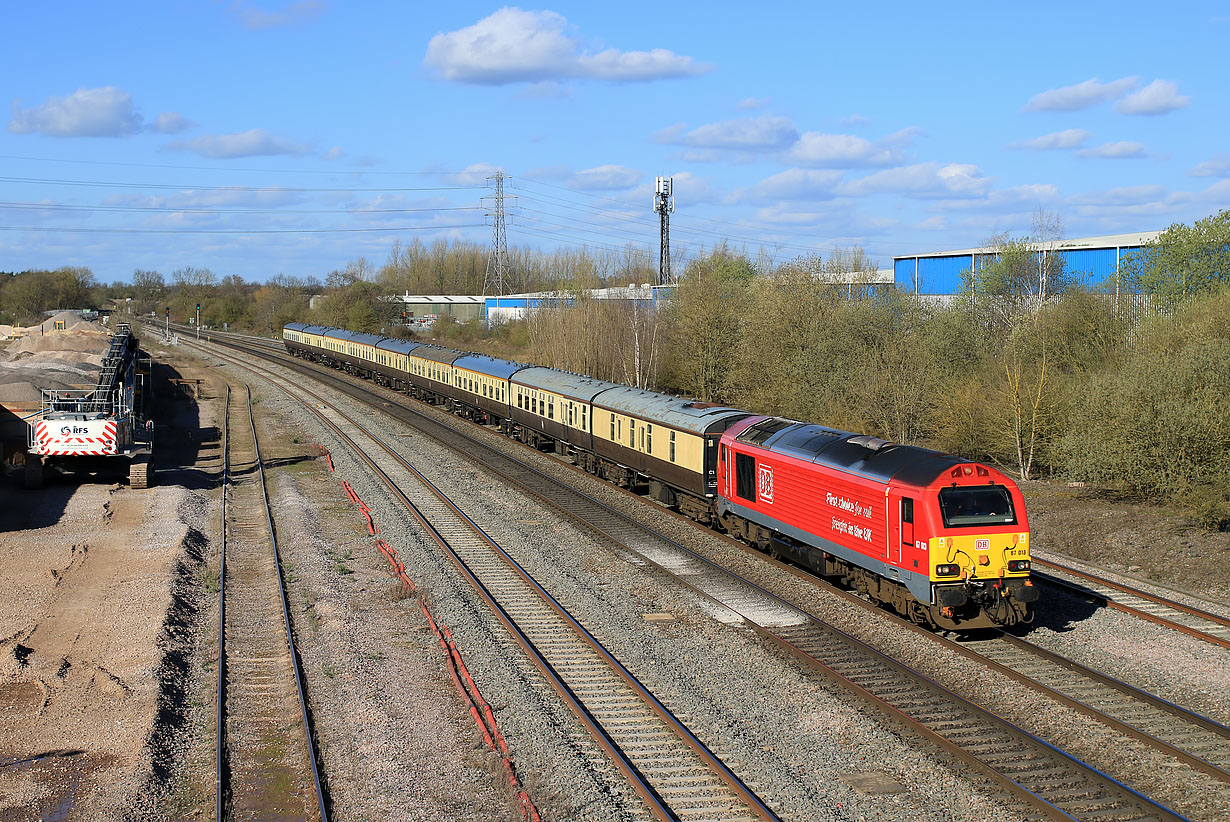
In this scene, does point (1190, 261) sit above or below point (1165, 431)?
above

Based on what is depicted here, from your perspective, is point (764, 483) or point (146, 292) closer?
point (764, 483)

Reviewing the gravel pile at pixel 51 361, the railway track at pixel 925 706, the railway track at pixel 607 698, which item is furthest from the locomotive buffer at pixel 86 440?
the railway track at pixel 925 706

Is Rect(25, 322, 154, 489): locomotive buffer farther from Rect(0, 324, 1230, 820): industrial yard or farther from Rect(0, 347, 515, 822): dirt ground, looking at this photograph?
Rect(0, 324, 1230, 820): industrial yard

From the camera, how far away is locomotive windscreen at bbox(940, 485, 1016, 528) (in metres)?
14.4

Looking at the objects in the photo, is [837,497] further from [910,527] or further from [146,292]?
[146,292]

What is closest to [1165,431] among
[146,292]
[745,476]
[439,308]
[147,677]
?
[745,476]

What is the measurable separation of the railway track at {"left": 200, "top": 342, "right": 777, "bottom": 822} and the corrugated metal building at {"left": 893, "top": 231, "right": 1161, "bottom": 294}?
29.3 metres

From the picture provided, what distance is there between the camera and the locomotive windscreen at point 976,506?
566 inches

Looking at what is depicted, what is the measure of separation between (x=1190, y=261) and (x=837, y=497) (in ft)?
81.5

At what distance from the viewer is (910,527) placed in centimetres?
1459

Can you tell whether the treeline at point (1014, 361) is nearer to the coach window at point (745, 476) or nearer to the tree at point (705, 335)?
the tree at point (705, 335)

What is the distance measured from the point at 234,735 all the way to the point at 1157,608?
1517cm

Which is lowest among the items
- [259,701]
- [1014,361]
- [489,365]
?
[259,701]

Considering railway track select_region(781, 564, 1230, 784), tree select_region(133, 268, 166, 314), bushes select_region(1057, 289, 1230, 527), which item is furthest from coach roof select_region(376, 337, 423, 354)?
tree select_region(133, 268, 166, 314)
